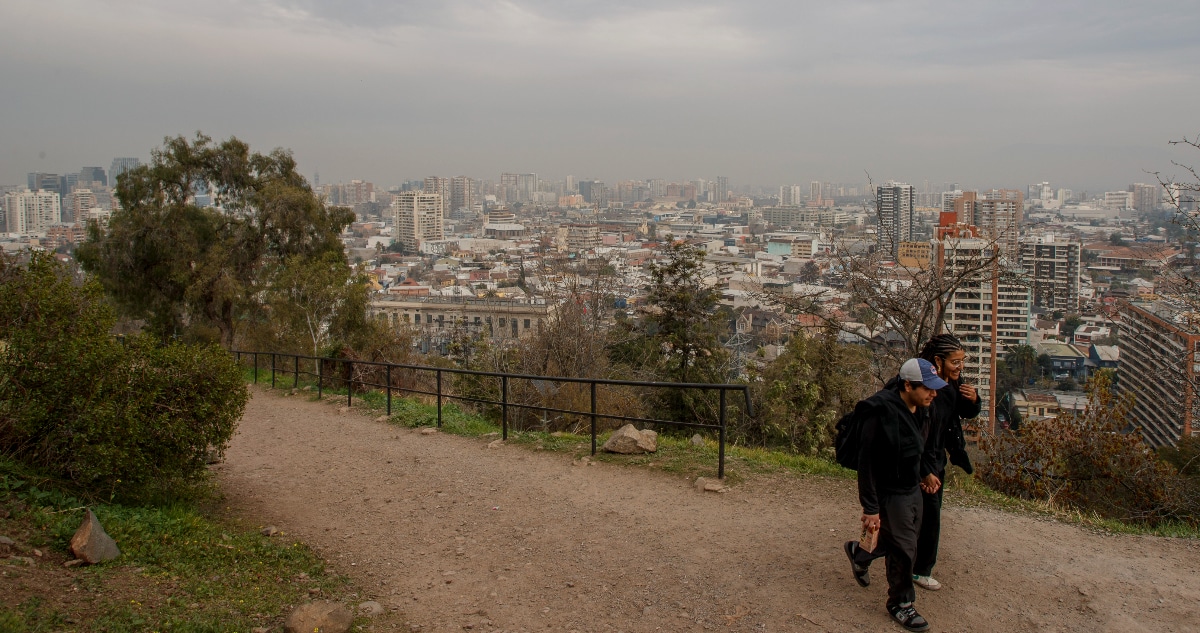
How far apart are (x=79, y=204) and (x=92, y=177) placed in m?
27.8

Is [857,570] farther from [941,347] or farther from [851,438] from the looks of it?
[941,347]

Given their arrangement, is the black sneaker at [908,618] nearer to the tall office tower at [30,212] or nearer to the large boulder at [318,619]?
the large boulder at [318,619]

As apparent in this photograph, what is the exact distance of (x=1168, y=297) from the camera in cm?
996

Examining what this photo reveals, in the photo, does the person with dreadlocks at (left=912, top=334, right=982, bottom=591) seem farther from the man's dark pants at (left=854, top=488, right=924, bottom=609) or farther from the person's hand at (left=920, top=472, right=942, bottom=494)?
the man's dark pants at (left=854, top=488, right=924, bottom=609)

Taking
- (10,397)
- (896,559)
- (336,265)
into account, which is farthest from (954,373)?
(336,265)

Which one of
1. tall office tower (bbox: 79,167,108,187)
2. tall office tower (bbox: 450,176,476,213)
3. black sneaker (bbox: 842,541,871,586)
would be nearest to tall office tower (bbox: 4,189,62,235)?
tall office tower (bbox: 79,167,108,187)

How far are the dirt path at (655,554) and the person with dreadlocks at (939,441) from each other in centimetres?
20

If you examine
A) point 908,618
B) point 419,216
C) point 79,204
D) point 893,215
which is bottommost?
point 908,618

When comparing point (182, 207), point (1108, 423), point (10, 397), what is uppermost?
point (182, 207)

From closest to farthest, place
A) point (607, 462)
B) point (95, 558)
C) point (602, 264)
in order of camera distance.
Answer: point (95, 558)
point (607, 462)
point (602, 264)

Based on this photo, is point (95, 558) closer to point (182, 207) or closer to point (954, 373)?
point (954, 373)

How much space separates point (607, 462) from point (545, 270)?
1053 cm

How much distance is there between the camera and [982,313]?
14117mm

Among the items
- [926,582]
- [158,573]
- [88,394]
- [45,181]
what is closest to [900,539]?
[926,582]
